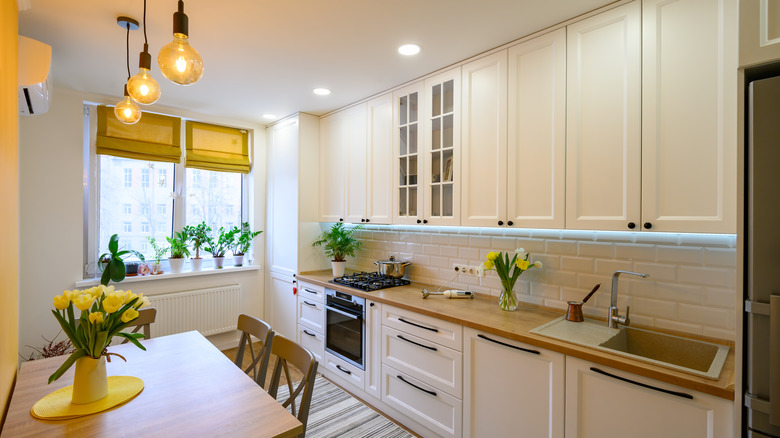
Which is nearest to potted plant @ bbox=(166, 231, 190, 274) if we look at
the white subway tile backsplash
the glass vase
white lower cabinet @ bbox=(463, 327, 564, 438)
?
the white subway tile backsplash

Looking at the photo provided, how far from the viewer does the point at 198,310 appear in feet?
12.2

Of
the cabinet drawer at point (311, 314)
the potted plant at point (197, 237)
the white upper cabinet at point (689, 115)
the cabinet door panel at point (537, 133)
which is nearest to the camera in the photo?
the white upper cabinet at point (689, 115)

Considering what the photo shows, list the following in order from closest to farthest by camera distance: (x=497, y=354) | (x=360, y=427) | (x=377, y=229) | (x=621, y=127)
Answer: (x=621, y=127) → (x=497, y=354) → (x=360, y=427) → (x=377, y=229)

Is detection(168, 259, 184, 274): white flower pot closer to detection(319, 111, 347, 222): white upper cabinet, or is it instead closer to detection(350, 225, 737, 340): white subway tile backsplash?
detection(319, 111, 347, 222): white upper cabinet

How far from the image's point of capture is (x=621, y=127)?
5.86 feet

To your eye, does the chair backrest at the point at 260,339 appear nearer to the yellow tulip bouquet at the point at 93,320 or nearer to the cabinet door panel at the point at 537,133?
the yellow tulip bouquet at the point at 93,320

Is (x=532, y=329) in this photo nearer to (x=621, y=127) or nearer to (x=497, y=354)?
(x=497, y=354)

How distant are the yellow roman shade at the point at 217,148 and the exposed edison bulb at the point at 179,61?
290 centimetres

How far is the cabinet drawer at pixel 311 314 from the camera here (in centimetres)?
334

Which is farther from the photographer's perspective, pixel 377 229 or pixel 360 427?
pixel 377 229

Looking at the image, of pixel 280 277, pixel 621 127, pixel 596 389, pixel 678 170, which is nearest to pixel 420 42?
pixel 621 127

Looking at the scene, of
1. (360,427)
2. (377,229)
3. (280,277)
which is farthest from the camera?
(280,277)

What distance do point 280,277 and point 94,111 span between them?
233cm

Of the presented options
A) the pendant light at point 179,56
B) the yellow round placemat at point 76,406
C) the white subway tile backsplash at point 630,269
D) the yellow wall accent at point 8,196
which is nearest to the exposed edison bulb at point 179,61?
the pendant light at point 179,56
